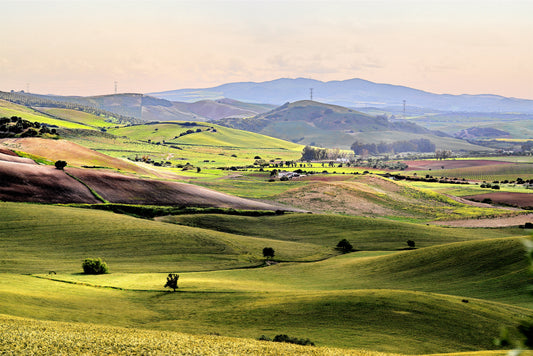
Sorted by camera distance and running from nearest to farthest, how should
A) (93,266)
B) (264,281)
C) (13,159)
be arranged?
(93,266), (264,281), (13,159)

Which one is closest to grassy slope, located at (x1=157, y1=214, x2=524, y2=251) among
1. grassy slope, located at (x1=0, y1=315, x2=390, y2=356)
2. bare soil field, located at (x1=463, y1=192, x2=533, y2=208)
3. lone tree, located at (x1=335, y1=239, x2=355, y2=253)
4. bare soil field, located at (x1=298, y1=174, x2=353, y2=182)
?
lone tree, located at (x1=335, y1=239, x2=355, y2=253)

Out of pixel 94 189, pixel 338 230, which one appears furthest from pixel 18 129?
pixel 338 230

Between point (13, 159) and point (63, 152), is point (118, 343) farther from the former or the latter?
point (63, 152)

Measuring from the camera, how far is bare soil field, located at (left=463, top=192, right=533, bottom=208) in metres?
132

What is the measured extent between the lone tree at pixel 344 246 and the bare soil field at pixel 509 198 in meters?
70.8

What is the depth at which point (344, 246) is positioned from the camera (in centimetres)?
8112

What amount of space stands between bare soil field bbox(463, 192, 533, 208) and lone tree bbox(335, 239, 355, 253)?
7077 centimetres

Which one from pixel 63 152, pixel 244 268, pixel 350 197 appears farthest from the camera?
pixel 63 152

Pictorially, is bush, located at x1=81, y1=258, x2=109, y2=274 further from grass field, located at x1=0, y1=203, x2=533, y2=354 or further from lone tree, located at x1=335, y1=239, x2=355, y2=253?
lone tree, located at x1=335, y1=239, x2=355, y2=253

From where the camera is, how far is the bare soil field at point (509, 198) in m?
132

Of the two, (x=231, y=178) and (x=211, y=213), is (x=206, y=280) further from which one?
(x=231, y=178)

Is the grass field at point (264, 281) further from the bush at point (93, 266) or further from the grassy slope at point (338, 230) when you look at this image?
the bush at point (93, 266)

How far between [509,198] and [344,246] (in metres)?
79.0

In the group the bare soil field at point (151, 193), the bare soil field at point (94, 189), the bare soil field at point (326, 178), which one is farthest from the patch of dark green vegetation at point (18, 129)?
the bare soil field at point (326, 178)
